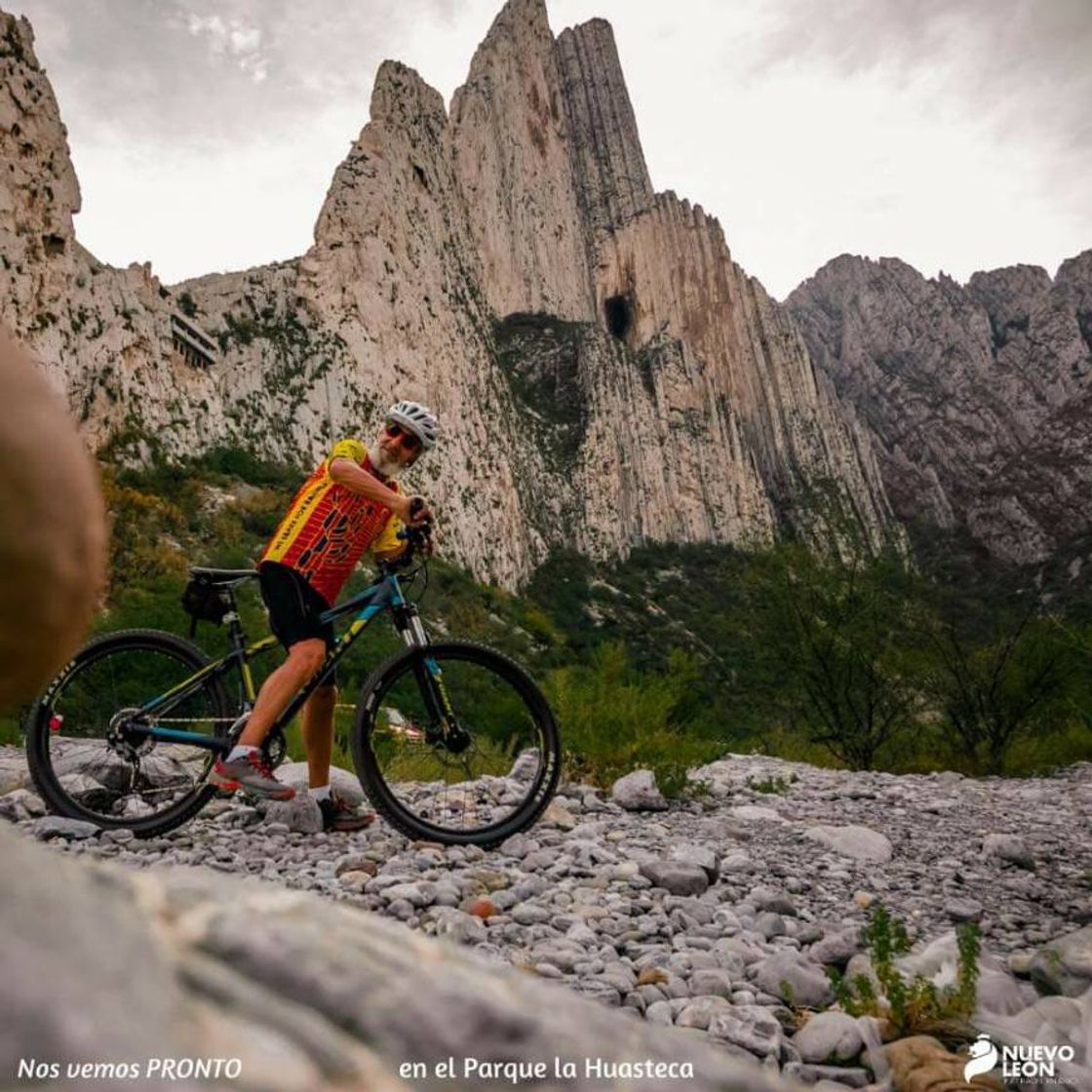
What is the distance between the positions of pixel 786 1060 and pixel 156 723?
279cm

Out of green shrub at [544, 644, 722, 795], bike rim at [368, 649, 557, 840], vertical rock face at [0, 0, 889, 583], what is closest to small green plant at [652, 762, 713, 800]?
green shrub at [544, 644, 722, 795]

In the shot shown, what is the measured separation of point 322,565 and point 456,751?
101 centimetres

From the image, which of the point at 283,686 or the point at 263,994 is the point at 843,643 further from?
the point at 263,994

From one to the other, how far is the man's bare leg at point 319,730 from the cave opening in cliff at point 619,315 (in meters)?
68.1

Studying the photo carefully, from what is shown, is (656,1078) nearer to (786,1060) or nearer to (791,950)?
(786,1060)

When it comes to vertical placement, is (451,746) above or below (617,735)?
above

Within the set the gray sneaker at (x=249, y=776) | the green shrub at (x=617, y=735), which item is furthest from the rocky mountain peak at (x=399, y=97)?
the gray sneaker at (x=249, y=776)

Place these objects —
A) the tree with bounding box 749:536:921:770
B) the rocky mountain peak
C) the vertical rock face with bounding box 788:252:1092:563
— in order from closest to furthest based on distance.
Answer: the tree with bounding box 749:536:921:770 → the rocky mountain peak → the vertical rock face with bounding box 788:252:1092:563

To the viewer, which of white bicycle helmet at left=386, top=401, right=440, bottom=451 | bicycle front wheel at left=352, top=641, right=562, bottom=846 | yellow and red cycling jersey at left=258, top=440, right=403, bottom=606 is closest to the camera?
bicycle front wheel at left=352, top=641, right=562, bottom=846

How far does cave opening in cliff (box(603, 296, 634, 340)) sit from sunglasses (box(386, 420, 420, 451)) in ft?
222

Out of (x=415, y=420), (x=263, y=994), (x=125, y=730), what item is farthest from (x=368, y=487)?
(x=263, y=994)

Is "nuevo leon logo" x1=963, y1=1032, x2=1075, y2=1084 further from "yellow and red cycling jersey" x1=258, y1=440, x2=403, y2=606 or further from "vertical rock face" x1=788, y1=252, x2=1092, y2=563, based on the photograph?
"vertical rock face" x1=788, y1=252, x2=1092, y2=563

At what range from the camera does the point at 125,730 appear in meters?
3.26

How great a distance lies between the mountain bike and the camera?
322 cm
